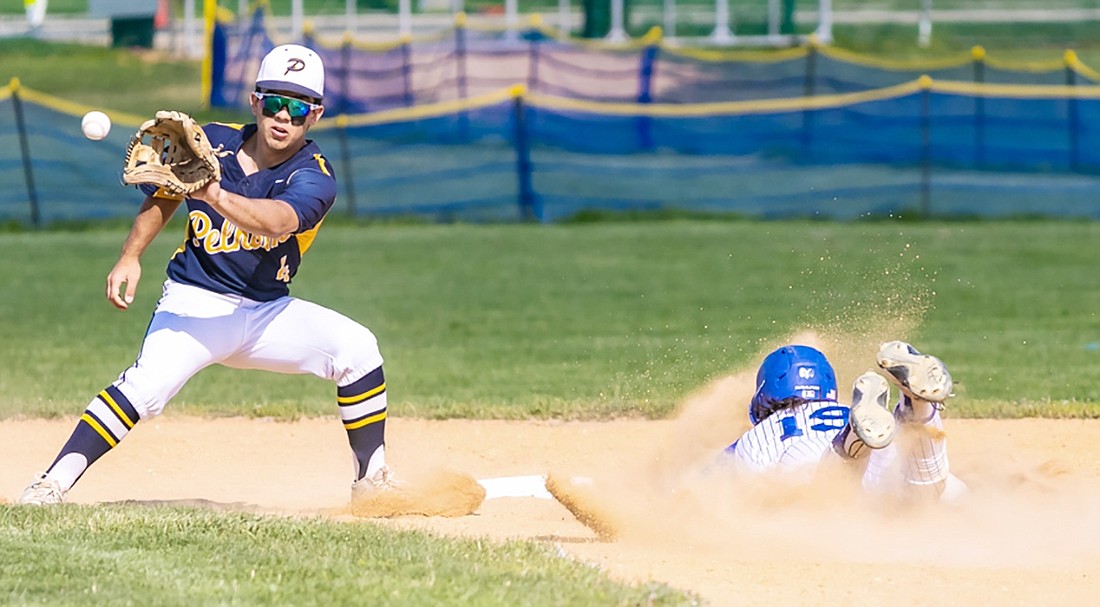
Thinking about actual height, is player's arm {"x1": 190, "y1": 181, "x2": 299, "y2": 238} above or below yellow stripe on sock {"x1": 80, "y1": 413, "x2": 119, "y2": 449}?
above

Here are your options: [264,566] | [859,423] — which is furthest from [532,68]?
[264,566]

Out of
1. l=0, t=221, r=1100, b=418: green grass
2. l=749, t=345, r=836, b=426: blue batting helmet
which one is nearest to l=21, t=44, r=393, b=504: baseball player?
l=749, t=345, r=836, b=426: blue batting helmet

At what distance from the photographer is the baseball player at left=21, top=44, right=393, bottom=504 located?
6.51 m

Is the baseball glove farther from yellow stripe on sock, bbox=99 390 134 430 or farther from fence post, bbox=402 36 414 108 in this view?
fence post, bbox=402 36 414 108

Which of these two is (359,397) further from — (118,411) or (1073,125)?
(1073,125)

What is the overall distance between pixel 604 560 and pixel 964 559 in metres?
1.51

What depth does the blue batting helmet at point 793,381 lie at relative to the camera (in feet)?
22.4

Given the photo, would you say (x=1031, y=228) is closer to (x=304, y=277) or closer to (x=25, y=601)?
(x=304, y=277)

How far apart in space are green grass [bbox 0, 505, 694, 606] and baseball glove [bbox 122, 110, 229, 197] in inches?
50.1

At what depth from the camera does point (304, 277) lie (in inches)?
611

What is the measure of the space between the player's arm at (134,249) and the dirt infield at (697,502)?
1.33 meters

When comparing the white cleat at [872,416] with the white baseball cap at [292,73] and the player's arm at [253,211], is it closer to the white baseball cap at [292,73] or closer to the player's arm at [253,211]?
the player's arm at [253,211]

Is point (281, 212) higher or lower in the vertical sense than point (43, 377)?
higher

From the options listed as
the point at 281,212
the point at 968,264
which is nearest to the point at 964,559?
the point at 281,212
